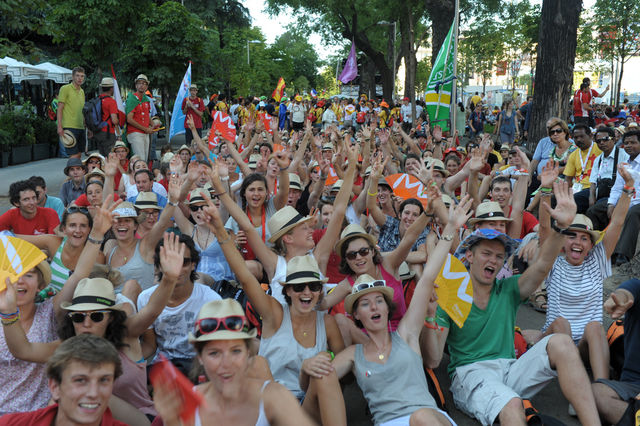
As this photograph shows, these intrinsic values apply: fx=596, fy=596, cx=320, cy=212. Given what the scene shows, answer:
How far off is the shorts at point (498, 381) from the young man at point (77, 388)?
231 centimetres

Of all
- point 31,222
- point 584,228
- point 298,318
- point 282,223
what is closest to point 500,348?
point 584,228

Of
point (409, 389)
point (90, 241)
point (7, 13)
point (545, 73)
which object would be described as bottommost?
point (409, 389)

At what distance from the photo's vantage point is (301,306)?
152 inches

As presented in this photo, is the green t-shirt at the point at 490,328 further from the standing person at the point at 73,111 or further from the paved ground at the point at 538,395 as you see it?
the standing person at the point at 73,111

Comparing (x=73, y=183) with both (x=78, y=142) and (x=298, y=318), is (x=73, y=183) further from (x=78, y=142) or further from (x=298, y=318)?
(x=298, y=318)

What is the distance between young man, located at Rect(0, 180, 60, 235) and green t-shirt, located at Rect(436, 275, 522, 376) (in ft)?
14.5

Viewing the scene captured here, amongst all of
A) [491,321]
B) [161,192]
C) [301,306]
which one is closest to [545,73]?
[161,192]

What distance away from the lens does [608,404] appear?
377cm

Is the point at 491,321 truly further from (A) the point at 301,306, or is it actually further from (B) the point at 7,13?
(B) the point at 7,13

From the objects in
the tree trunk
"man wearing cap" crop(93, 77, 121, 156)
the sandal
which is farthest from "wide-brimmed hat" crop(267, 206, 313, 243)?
the tree trunk

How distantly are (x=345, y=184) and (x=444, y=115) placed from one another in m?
8.37

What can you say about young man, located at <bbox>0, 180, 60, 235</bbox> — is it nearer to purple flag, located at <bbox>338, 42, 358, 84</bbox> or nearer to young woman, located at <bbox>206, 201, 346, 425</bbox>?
young woman, located at <bbox>206, 201, 346, 425</bbox>

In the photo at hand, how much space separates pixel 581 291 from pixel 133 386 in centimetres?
339

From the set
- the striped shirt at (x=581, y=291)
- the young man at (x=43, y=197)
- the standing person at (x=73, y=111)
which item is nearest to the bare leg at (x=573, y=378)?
the striped shirt at (x=581, y=291)
